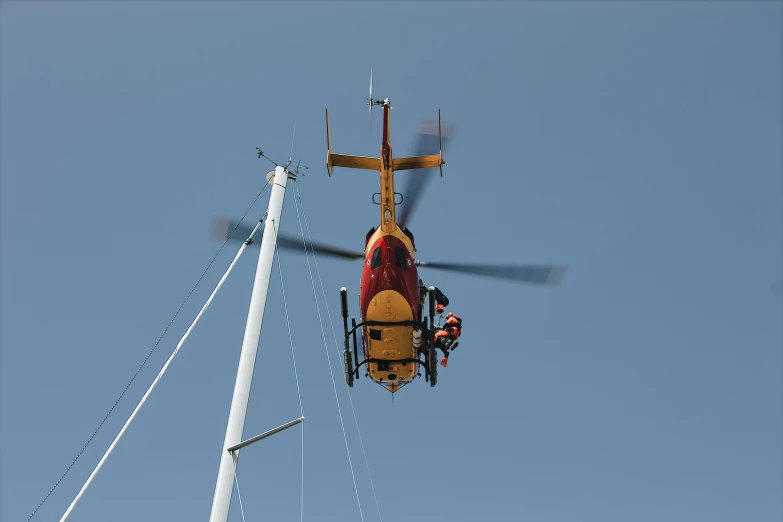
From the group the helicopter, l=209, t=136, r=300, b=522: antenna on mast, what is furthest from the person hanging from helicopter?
l=209, t=136, r=300, b=522: antenna on mast

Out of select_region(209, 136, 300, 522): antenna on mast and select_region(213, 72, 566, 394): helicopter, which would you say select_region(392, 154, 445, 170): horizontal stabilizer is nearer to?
select_region(213, 72, 566, 394): helicopter

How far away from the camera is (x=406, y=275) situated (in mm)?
17891

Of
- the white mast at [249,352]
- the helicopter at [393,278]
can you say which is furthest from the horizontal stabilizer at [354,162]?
the white mast at [249,352]

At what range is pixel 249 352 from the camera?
11633 mm

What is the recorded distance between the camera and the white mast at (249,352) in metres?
10.4

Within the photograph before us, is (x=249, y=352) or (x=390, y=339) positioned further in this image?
(x=390, y=339)

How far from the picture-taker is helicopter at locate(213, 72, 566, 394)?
1770 cm

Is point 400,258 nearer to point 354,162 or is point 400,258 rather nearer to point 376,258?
point 376,258

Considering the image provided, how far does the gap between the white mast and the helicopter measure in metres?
3.95

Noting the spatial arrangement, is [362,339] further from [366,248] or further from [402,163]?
[402,163]

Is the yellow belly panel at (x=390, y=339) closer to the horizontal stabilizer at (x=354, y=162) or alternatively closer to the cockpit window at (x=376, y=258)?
the cockpit window at (x=376, y=258)

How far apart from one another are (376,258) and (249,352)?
679 cm

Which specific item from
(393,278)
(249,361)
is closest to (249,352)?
(249,361)

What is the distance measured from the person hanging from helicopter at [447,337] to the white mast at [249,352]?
699cm
